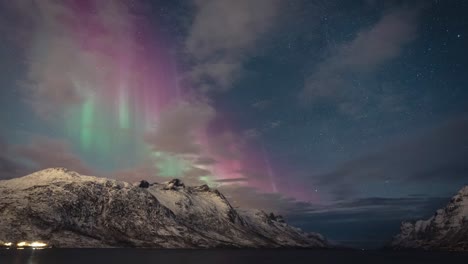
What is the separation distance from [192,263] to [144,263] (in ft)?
82.9

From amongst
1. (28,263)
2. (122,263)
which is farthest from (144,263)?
(28,263)

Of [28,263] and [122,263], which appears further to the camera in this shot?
[122,263]

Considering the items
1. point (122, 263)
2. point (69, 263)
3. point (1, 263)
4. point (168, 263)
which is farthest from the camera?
point (168, 263)

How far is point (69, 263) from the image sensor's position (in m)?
158

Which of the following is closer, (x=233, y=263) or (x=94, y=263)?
(x=94, y=263)

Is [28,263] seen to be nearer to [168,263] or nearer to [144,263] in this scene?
[144,263]

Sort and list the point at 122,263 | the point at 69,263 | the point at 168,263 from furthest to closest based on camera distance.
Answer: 1. the point at 168,263
2. the point at 122,263
3. the point at 69,263

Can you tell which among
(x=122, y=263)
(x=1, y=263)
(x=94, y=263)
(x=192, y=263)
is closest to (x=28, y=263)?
(x=1, y=263)

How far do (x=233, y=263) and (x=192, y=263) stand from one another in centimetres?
2231

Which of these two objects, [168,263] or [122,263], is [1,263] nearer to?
[122,263]

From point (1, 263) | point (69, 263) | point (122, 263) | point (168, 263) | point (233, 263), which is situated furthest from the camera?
point (233, 263)

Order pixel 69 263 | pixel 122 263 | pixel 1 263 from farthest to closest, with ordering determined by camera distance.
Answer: pixel 122 263, pixel 69 263, pixel 1 263

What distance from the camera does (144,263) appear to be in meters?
172

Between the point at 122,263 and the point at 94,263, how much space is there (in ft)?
41.5
